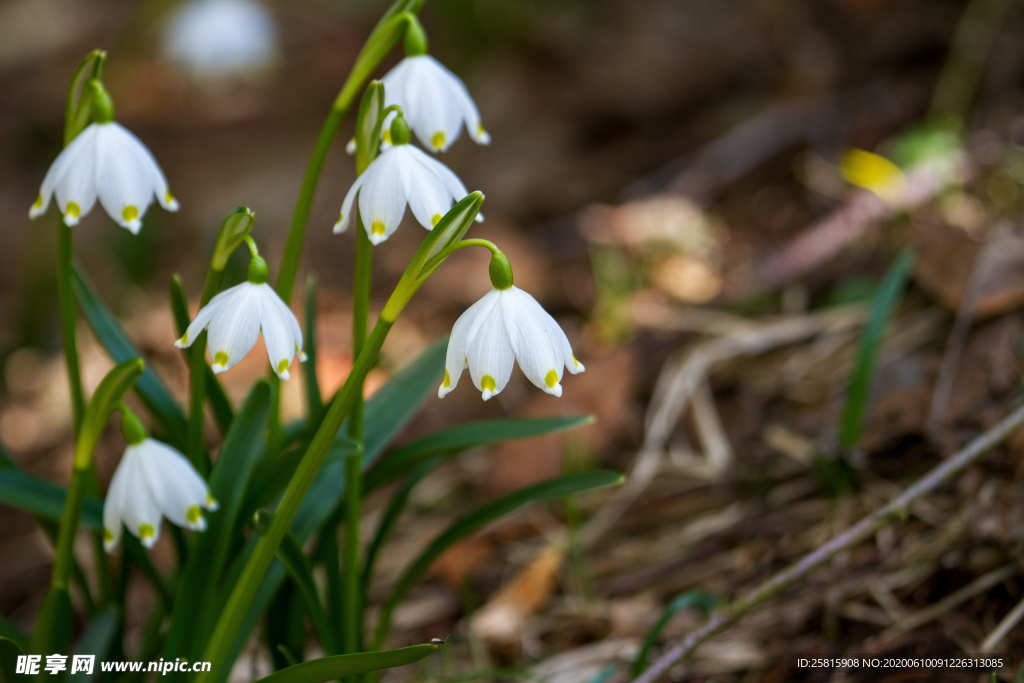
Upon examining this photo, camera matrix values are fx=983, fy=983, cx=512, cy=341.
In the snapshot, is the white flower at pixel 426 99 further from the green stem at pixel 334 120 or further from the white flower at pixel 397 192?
the white flower at pixel 397 192

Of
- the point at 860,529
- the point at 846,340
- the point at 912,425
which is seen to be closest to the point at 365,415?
the point at 860,529

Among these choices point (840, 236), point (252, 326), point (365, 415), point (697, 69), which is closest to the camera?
point (252, 326)

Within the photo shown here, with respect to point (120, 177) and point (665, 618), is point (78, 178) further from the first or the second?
point (665, 618)

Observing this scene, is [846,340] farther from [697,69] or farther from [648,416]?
[697,69]

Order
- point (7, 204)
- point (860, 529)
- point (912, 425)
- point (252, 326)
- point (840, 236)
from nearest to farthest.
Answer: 1. point (252, 326)
2. point (860, 529)
3. point (912, 425)
4. point (840, 236)
5. point (7, 204)

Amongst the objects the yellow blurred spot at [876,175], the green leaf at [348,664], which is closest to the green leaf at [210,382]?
the green leaf at [348,664]
